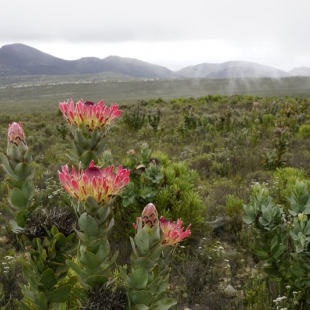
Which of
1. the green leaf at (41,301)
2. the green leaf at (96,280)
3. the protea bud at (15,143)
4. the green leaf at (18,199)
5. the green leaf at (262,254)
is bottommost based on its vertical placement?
the green leaf at (262,254)

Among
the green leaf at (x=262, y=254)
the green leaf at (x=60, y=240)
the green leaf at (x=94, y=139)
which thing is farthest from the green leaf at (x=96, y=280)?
the green leaf at (x=262, y=254)

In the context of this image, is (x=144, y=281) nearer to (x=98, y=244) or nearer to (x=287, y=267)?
(x=98, y=244)

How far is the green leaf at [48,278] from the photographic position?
1.78 meters

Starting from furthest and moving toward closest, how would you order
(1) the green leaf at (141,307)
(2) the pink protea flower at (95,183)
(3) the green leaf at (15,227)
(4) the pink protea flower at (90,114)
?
1. (3) the green leaf at (15,227)
2. (4) the pink protea flower at (90,114)
3. (1) the green leaf at (141,307)
4. (2) the pink protea flower at (95,183)

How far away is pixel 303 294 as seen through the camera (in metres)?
2.81

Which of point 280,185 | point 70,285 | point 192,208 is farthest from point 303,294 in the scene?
point 280,185

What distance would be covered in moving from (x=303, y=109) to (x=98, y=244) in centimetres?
1560

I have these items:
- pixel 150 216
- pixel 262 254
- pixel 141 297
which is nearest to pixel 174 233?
pixel 150 216

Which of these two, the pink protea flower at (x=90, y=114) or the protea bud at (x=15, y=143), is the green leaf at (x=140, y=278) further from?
the protea bud at (x=15, y=143)

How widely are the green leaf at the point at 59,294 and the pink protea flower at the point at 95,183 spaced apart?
0.55m

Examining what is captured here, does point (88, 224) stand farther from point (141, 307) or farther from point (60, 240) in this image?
point (141, 307)

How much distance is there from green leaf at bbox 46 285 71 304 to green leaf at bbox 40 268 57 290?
5 cm

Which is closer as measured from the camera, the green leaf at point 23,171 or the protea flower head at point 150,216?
the protea flower head at point 150,216

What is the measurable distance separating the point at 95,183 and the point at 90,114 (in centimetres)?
51
